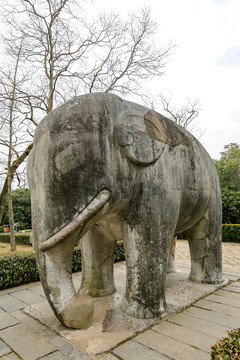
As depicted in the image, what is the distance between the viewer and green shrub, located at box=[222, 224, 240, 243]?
1146 centimetres

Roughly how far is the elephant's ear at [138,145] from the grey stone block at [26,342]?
5.93ft

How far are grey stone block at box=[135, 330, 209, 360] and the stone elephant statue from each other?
0.81 feet

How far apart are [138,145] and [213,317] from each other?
2.01 meters

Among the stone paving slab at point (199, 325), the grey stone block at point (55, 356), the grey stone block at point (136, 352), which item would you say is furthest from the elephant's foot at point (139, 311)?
the grey stone block at point (55, 356)

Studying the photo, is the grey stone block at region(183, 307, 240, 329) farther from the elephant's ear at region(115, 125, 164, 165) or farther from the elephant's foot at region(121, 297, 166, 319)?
the elephant's ear at region(115, 125, 164, 165)

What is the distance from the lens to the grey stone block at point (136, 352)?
2.06 m

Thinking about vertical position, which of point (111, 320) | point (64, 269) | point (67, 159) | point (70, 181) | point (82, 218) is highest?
point (67, 159)

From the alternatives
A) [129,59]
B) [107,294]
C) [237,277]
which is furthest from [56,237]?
[129,59]

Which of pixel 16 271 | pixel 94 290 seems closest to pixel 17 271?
pixel 16 271

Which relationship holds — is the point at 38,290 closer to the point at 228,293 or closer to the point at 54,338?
the point at 54,338

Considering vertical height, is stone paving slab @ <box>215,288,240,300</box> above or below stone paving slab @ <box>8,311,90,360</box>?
below

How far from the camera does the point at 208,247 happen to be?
12.3ft

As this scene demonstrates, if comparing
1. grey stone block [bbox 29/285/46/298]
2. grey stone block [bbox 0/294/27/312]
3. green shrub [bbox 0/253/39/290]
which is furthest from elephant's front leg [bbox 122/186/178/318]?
green shrub [bbox 0/253/39/290]

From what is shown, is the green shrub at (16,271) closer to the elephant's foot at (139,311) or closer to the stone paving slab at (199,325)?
the elephant's foot at (139,311)
